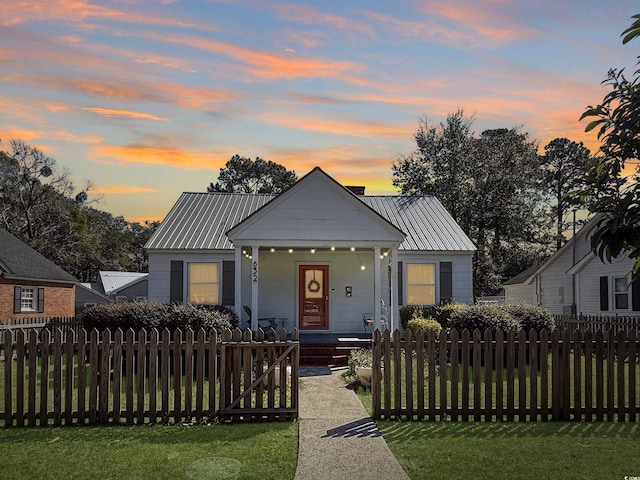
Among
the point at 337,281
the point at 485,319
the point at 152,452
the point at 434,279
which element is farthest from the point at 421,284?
the point at 152,452

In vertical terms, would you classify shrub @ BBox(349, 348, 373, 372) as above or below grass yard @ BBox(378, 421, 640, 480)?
above

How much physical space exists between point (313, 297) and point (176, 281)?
4.67 metres

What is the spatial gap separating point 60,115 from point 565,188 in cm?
4002

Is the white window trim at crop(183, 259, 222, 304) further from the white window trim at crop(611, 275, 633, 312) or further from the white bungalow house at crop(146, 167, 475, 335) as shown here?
the white window trim at crop(611, 275, 633, 312)

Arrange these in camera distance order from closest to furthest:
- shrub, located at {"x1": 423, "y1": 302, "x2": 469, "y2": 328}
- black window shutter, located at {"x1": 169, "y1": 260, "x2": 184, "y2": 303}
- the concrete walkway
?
1. the concrete walkway
2. shrub, located at {"x1": 423, "y1": 302, "x2": 469, "y2": 328}
3. black window shutter, located at {"x1": 169, "y1": 260, "x2": 184, "y2": 303}

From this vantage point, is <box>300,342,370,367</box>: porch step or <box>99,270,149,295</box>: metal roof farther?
<box>99,270,149,295</box>: metal roof

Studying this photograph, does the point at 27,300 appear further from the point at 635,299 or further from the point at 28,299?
the point at 635,299

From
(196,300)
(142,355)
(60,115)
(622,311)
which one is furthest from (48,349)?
(622,311)

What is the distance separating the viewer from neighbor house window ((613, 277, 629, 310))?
24.0 metres

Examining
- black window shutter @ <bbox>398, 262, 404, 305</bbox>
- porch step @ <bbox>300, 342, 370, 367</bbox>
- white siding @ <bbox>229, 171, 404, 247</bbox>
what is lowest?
porch step @ <bbox>300, 342, 370, 367</bbox>

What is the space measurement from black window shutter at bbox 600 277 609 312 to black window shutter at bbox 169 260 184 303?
56.7ft

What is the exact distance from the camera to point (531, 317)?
15.5m

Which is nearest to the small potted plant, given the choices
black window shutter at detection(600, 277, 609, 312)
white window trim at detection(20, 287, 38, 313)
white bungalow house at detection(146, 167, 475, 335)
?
white bungalow house at detection(146, 167, 475, 335)

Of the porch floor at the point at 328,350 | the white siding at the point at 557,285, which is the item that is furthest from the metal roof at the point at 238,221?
the white siding at the point at 557,285
